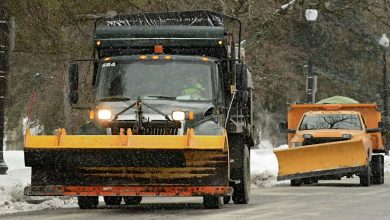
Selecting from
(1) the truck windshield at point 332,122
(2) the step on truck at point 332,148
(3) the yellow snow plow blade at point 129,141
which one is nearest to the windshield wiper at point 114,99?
(3) the yellow snow plow blade at point 129,141

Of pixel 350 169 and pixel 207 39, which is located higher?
pixel 207 39

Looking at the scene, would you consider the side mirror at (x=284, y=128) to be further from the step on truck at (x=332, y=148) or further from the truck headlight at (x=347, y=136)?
the truck headlight at (x=347, y=136)

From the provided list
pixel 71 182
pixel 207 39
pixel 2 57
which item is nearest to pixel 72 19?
pixel 2 57

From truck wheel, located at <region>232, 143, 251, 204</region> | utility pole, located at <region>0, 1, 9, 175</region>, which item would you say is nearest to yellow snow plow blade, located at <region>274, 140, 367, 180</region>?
truck wheel, located at <region>232, 143, 251, 204</region>

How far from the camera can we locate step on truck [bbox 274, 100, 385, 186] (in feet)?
78.2

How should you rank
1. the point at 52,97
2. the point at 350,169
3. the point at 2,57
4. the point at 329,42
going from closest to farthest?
the point at 2,57, the point at 350,169, the point at 52,97, the point at 329,42

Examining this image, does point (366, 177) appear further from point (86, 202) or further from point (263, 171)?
point (86, 202)

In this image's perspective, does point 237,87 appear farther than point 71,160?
Yes

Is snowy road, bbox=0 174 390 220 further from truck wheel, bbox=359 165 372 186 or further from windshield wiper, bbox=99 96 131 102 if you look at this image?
truck wheel, bbox=359 165 372 186

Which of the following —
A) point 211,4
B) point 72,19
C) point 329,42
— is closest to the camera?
point 72,19

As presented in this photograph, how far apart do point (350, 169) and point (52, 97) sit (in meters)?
18.1

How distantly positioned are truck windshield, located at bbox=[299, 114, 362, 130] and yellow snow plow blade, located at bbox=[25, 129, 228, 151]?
36.9 ft

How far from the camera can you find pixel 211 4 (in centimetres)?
3366

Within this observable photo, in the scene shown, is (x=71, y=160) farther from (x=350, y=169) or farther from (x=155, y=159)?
(x=350, y=169)
